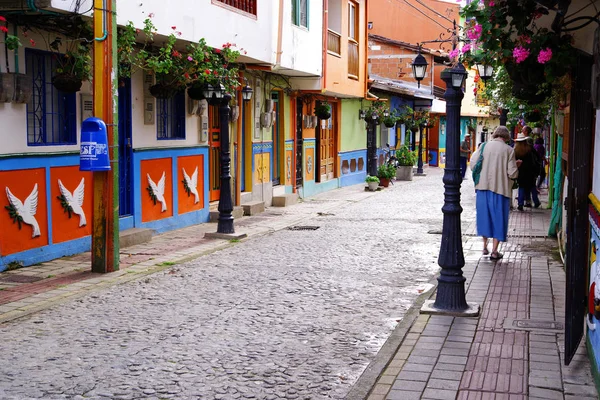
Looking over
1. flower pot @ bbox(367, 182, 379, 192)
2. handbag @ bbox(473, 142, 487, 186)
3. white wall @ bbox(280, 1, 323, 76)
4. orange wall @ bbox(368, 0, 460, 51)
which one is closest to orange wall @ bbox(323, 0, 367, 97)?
white wall @ bbox(280, 1, 323, 76)

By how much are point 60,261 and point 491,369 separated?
21.4 ft

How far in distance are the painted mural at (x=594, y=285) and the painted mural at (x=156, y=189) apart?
8.42m

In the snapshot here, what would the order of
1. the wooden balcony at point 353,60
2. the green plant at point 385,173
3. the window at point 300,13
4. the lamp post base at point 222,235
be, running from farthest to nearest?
1. the green plant at point 385,173
2. the wooden balcony at point 353,60
3. the window at point 300,13
4. the lamp post base at point 222,235

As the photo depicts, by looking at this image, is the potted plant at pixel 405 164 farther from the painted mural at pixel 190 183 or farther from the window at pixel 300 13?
the painted mural at pixel 190 183

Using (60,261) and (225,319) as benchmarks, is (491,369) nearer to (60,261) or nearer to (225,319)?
(225,319)

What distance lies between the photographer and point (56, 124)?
10.6 metres

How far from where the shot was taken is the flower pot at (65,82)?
9.93 meters

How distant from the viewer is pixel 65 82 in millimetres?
9938

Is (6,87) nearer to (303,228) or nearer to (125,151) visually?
(125,151)

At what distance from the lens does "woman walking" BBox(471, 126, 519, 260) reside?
10406 mm

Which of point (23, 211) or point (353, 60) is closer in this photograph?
point (23, 211)

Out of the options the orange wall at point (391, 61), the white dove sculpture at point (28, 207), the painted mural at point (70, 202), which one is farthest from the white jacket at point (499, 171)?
the orange wall at point (391, 61)

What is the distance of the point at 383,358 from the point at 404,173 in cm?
2288

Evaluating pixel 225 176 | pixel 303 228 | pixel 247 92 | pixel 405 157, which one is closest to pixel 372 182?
pixel 405 157
